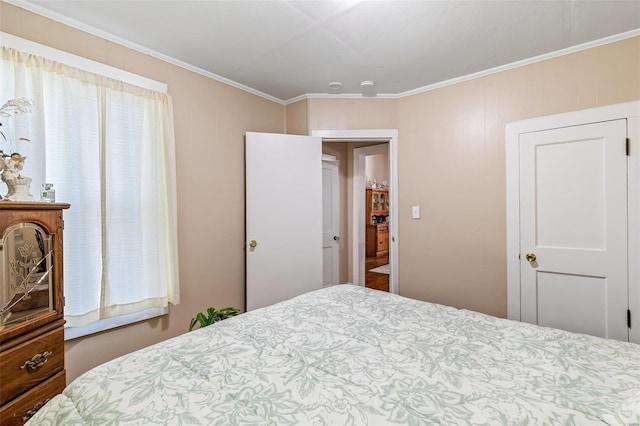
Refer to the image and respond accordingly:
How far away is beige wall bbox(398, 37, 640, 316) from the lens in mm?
2170

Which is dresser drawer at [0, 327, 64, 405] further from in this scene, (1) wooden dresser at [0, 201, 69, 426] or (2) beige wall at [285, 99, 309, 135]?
(2) beige wall at [285, 99, 309, 135]

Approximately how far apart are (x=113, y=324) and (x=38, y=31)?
1.82m

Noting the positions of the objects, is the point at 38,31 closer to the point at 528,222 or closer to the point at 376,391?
the point at 376,391

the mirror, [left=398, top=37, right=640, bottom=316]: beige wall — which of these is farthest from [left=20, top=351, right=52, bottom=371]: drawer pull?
[left=398, top=37, right=640, bottom=316]: beige wall

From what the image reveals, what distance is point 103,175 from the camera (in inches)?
76.9

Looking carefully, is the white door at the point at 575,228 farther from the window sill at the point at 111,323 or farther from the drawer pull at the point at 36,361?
the drawer pull at the point at 36,361

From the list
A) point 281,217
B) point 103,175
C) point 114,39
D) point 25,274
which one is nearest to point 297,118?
point 281,217

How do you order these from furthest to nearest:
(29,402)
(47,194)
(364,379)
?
(47,194) < (29,402) < (364,379)

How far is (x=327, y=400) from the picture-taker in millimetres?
879

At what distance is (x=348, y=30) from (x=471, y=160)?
1500 mm

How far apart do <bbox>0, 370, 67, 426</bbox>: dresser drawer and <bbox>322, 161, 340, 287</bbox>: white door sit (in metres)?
2.83

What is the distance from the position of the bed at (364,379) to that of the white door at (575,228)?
1.17m

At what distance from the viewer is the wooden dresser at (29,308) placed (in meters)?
1.27

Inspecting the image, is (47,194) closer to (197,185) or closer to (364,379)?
(197,185)
